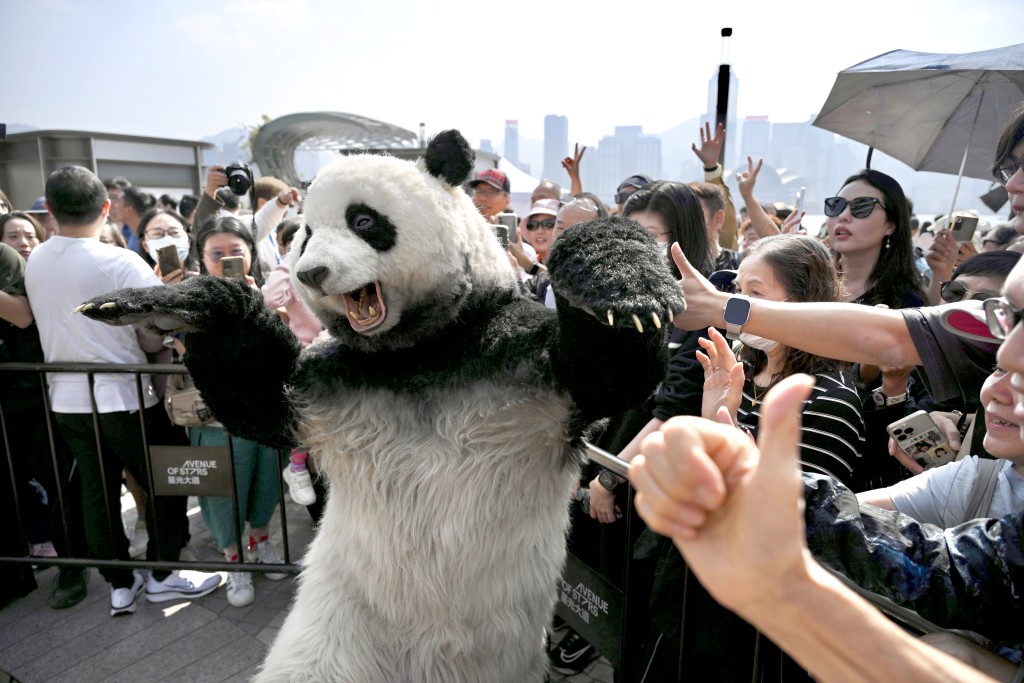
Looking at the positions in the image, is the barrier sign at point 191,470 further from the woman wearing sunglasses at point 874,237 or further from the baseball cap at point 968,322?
the woman wearing sunglasses at point 874,237

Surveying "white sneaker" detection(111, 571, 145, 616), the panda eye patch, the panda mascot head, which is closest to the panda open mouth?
the panda mascot head

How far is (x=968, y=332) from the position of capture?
4.67 ft

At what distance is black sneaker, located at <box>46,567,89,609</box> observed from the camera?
3.20m

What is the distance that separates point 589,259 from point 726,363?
0.62 m

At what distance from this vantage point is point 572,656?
2809 millimetres

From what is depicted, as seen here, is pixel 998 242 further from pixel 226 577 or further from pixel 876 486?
pixel 226 577

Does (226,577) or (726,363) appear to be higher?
(726,363)

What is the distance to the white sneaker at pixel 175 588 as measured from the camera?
3.26m

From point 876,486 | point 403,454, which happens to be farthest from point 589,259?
point 876,486

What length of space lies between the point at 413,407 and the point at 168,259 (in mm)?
2611

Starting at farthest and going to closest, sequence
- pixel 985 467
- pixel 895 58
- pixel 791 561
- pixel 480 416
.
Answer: pixel 895 58
pixel 480 416
pixel 985 467
pixel 791 561

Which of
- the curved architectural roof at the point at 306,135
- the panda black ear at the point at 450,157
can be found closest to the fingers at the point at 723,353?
the panda black ear at the point at 450,157

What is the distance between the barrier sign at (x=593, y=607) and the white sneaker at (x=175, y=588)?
2.10 m

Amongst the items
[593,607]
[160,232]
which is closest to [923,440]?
[593,607]
